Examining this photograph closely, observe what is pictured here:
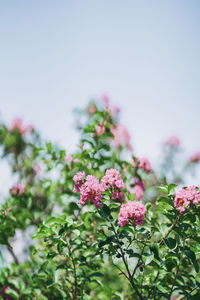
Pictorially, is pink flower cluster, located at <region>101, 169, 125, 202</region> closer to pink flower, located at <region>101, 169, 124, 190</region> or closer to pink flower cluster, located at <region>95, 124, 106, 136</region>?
pink flower, located at <region>101, 169, 124, 190</region>

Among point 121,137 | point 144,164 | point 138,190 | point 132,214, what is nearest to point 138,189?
point 138,190

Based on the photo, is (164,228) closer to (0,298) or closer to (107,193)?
(107,193)

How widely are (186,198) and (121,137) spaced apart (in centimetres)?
209

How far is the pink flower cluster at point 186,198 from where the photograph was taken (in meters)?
1.76

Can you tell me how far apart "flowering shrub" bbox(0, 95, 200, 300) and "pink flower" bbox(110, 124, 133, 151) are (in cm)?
1

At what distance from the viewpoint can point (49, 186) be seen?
3490 mm

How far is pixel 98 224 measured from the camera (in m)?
2.98

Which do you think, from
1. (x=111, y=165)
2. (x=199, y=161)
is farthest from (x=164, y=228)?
(x=199, y=161)

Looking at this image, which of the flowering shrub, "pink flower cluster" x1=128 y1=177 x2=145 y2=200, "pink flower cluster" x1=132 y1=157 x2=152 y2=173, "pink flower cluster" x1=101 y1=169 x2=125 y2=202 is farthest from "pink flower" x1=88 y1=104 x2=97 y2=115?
"pink flower cluster" x1=101 y1=169 x2=125 y2=202

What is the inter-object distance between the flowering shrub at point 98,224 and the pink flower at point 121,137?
0.6 inches

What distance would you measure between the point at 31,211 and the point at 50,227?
4.89ft

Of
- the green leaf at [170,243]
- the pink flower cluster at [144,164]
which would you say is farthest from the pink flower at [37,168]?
the green leaf at [170,243]

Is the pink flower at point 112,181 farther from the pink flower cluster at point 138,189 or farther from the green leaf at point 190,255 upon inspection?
the pink flower cluster at point 138,189

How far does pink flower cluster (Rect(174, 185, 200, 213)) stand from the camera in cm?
176
